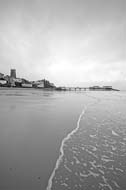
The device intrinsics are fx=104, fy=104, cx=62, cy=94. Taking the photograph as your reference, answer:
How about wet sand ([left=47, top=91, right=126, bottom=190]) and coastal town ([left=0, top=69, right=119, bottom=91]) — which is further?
coastal town ([left=0, top=69, right=119, bottom=91])

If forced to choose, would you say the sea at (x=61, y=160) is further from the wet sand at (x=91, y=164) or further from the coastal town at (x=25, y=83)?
the coastal town at (x=25, y=83)

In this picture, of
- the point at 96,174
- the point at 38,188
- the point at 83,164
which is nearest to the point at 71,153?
the point at 83,164

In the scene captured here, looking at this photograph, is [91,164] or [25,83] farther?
[25,83]

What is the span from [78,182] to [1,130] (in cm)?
413

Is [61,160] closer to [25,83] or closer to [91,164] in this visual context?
[91,164]

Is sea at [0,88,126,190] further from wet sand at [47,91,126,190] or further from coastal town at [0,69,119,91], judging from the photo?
coastal town at [0,69,119,91]

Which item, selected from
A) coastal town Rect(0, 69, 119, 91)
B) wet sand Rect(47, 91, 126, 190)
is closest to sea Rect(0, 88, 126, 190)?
wet sand Rect(47, 91, 126, 190)

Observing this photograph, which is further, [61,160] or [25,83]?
[25,83]

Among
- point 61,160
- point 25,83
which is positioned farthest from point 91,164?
point 25,83

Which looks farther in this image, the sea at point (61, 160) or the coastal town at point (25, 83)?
the coastal town at point (25, 83)

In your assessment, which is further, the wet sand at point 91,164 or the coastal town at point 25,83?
the coastal town at point 25,83

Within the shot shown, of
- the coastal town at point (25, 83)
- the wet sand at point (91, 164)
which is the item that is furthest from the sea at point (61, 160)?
the coastal town at point (25, 83)

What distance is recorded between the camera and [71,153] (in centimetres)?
345

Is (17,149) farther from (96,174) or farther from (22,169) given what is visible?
(96,174)
